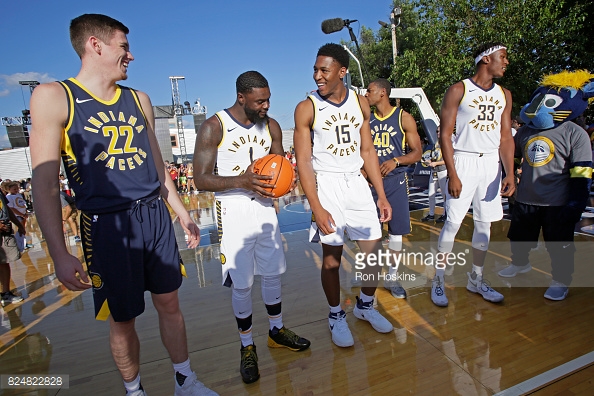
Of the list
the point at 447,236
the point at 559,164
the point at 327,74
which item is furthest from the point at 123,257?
the point at 559,164

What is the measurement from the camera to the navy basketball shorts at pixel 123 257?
78.0 inches

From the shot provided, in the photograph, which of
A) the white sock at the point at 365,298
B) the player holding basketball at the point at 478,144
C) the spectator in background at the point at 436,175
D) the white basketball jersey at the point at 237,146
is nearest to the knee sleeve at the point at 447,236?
the player holding basketball at the point at 478,144

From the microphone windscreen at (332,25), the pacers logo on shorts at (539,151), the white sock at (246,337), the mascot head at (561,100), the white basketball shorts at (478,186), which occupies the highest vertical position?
the microphone windscreen at (332,25)

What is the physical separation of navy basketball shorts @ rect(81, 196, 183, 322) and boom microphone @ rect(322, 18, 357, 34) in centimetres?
795

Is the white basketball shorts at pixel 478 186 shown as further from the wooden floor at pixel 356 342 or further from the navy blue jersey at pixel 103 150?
the navy blue jersey at pixel 103 150

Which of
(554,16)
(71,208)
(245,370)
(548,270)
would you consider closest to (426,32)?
(554,16)

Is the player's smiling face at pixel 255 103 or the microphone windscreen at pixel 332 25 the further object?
the microphone windscreen at pixel 332 25

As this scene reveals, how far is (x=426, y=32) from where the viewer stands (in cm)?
1446

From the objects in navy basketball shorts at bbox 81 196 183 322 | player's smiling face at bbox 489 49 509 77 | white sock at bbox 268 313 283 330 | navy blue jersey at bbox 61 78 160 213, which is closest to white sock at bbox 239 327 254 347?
white sock at bbox 268 313 283 330

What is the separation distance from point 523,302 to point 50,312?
546cm

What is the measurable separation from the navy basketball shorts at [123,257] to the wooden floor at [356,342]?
1.00 metres

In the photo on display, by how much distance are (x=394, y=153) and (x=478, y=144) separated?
992 mm

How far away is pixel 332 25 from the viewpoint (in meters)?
8.57

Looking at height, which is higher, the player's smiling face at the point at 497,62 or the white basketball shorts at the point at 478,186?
the player's smiling face at the point at 497,62
